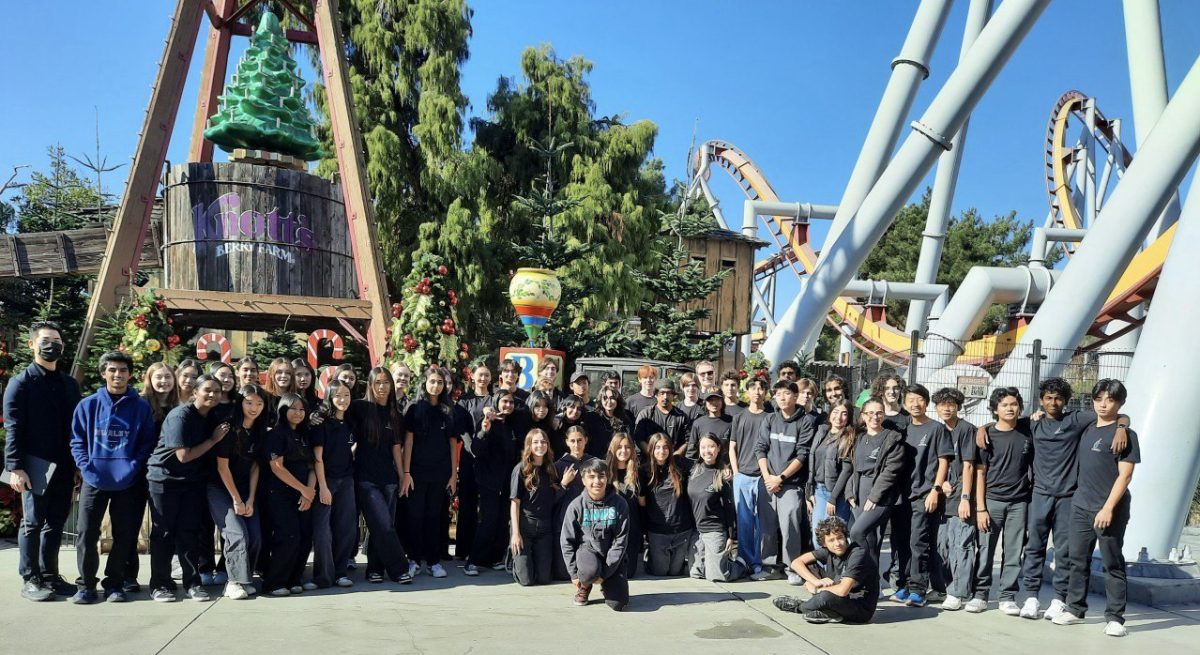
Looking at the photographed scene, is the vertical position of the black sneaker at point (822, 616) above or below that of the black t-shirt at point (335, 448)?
below

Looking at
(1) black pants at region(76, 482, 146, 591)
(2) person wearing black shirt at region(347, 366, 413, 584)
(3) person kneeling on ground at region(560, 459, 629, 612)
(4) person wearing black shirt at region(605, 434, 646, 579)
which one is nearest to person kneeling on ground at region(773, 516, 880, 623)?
(3) person kneeling on ground at region(560, 459, 629, 612)

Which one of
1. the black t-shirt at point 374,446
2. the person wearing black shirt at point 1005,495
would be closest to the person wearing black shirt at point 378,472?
the black t-shirt at point 374,446

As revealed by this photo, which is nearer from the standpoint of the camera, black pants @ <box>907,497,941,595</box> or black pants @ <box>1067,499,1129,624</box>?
black pants @ <box>1067,499,1129,624</box>

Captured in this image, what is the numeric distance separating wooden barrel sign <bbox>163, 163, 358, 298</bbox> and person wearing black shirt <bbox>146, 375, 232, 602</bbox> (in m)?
6.60

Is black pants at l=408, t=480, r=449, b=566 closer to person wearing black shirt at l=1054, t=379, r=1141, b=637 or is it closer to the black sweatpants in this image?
the black sweatpants

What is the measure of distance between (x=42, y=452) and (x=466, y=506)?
3.01m

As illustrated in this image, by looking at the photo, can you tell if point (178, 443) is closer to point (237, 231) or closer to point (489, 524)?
point (489, 524)

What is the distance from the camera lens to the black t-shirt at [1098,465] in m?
5.52

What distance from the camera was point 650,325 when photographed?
2112 cm

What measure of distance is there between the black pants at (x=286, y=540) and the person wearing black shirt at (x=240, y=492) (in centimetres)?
12

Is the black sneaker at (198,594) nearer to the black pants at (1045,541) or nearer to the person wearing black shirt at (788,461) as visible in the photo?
the person wearing black shirt at (788,461)

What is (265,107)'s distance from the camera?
12.9 m

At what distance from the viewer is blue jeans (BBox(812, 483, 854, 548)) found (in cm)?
668

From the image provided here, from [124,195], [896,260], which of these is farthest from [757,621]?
[896,260]
